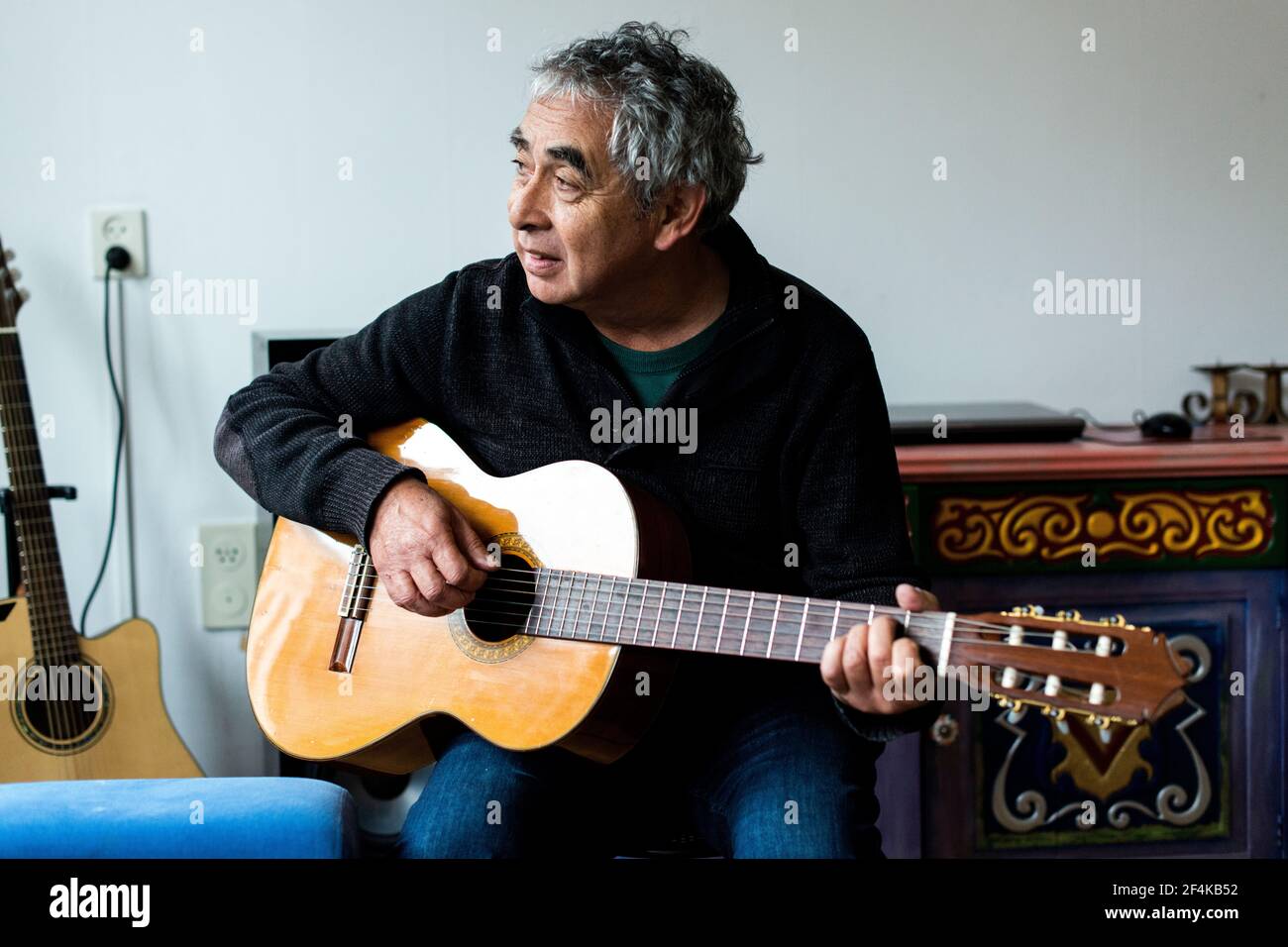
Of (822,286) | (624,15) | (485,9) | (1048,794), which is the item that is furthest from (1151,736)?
(485,9)

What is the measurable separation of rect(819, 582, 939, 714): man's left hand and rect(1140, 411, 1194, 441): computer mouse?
0.81 meters

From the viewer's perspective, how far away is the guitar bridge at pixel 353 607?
1.25m

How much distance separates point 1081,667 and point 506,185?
1.23 m

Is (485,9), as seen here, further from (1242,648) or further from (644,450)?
(1242,648)

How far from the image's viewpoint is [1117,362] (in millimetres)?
1971

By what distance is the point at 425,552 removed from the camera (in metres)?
1.17

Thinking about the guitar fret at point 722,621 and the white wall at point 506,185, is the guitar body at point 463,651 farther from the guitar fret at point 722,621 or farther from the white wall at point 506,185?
the white wall at point 506,185

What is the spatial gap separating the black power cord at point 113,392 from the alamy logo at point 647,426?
0.93m

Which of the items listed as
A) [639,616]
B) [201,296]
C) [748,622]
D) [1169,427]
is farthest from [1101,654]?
[201,296]

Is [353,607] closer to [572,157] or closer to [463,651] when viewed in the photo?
[463,651]

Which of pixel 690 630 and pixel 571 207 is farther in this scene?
pixel 571 207

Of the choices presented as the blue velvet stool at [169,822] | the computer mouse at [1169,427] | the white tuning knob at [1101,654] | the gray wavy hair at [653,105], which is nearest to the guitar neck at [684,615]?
the white tuning knob at [1101,654]
